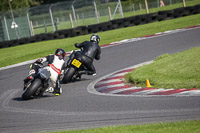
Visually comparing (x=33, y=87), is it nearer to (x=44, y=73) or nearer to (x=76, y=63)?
(x=44, y=73)

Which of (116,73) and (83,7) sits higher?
(83,7)

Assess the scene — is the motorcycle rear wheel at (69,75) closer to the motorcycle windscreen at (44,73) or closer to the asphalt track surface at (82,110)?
the asphalt track surface at (82,110)

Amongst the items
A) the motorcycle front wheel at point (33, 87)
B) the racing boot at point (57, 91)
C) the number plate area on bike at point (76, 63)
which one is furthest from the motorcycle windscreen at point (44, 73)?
the number plate area on bike at point (76, 63)

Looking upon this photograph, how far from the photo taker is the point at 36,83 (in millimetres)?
8508

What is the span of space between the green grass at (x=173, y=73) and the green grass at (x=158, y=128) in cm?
250

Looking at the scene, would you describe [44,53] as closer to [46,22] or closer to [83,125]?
[46,22]

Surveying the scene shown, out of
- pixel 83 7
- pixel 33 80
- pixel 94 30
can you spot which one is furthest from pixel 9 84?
pixel 83 7

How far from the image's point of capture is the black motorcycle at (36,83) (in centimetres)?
851

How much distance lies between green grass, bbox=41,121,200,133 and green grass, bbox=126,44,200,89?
8.21ft

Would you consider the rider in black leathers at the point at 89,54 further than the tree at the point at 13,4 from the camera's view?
No

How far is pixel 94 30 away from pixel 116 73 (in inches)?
583

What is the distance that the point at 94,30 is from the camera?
83.7ft

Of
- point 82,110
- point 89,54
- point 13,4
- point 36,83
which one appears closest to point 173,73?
point 89,54

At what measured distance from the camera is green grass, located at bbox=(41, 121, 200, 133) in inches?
196
